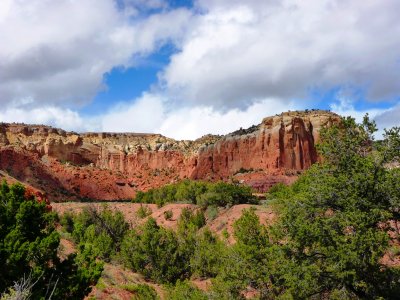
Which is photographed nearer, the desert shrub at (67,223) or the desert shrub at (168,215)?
the desert shrub at (67,223)

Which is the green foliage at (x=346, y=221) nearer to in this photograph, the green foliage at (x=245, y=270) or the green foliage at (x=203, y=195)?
the green foliage at (x=245, y=270)

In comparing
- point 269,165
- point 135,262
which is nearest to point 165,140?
point 269,165

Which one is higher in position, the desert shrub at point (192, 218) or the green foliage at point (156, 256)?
the desert shrub at point (192, 218)

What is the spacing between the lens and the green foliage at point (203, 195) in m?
48.2

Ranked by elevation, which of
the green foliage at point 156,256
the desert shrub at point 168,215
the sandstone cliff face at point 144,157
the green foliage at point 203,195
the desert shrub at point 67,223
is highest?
the sandstone cliff face at point 144,157

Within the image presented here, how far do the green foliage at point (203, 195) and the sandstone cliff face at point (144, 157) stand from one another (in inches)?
890

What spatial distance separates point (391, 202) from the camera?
43.0 feet

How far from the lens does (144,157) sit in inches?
4779

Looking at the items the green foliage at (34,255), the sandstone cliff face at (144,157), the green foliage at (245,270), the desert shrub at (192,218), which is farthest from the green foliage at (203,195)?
the green foliage at (34,255)

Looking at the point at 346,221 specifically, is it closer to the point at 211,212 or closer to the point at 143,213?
the point at 211,212

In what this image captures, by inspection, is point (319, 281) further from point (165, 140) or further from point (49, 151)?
point (165, 140)

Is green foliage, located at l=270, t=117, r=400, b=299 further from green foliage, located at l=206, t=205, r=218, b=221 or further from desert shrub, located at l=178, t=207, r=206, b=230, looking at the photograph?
green foliage, located at l=206, t=205, r=218, b=221

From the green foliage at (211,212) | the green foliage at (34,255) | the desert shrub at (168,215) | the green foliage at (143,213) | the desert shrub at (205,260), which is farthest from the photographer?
the green foliage at (143,213)

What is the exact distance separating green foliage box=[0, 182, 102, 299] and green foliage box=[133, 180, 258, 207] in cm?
3367
